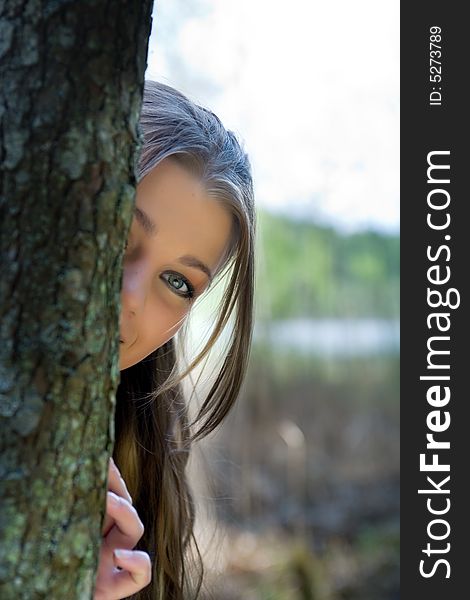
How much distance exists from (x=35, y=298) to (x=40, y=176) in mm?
95

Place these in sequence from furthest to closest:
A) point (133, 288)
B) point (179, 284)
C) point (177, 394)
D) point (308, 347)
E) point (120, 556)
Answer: point (308, 347) → point (177, 394) → point (179, 284) → point (133, 288) → point (120, 556)

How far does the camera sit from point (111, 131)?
2.52 ft

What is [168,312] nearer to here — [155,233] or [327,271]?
[155,233]

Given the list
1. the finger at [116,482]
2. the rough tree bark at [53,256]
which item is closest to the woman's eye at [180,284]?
the finger at [116,482]

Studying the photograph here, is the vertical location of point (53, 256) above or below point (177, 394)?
below

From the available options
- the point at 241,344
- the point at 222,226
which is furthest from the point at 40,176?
the point at 241,344

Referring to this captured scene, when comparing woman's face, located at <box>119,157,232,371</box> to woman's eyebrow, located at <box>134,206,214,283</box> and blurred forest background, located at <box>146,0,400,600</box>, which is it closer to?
woman's eyebrow, located at <box>134,206,214,283</box>

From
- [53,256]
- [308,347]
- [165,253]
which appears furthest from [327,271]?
→ [53,256]

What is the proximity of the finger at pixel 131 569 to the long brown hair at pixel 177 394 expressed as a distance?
73 cm

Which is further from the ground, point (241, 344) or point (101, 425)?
point (241, 344)

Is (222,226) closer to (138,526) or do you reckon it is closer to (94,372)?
(138,526)

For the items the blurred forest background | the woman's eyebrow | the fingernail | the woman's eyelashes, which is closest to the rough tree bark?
the fingernail

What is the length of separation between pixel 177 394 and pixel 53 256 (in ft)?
4.35

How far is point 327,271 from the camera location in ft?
27.8
